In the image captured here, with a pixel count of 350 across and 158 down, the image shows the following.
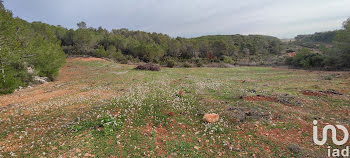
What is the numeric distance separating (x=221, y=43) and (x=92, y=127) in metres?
77.0

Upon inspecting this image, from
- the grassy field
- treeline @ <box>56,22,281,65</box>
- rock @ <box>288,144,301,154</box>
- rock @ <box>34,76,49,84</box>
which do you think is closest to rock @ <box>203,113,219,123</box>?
the grassy field

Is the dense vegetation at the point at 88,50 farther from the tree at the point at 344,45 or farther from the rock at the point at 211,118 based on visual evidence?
the rock at the point at 211,118

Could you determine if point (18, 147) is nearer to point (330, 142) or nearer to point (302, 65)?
point (330, 142)

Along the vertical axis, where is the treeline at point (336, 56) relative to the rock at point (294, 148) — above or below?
above

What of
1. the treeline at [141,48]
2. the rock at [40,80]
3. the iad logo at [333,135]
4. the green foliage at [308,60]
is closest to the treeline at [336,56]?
the green foliage at [308,60]

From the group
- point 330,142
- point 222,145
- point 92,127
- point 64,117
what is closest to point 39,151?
point 92,127

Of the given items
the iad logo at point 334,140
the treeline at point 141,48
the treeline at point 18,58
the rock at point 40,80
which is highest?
the treeline at point 141,48

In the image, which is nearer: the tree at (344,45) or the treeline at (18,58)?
the treeline at (18,58)

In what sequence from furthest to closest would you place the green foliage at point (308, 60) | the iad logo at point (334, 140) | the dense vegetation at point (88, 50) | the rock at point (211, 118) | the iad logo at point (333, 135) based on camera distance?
the green foliage at point (308, 60) → the dense vegetation at point (88, 50) → the rock at point (211, 118) → the iad logo at point (333, 135) → the iad logo at point (334, 140)

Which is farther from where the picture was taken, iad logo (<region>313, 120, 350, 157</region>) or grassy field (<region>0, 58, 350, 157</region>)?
grassy field (<region>0, 58, 350, 157</region>)

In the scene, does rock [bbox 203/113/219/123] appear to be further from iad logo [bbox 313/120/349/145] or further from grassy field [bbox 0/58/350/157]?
iad logo [bbox 313/120/349/145]

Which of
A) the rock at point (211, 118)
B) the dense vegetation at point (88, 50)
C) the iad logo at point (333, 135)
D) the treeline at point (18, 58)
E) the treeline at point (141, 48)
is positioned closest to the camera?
the iad logo at point (333, 135)

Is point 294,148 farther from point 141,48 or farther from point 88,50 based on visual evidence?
point 88,50

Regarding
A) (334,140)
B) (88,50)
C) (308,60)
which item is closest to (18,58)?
(334,140)
